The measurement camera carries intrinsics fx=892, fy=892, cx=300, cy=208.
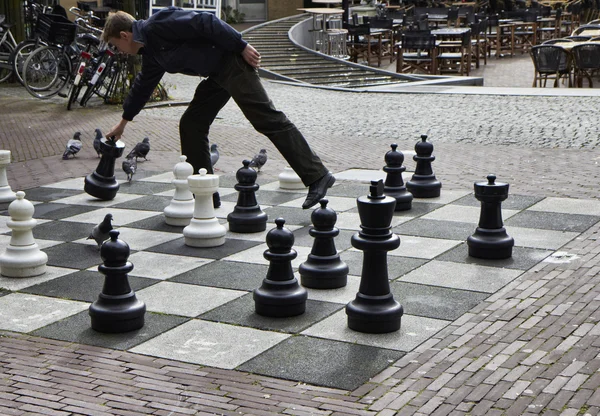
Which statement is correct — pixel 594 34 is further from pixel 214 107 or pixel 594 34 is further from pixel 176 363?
pixel 176 363

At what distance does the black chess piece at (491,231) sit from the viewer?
5.54 meters

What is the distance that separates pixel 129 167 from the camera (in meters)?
7.97

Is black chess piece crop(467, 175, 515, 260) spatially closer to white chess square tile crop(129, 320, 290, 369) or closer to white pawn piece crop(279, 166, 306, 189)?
white chess square tile crop(129, 320, 290, 369)

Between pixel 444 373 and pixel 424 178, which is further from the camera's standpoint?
pixel 424 178

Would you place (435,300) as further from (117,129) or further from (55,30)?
(55,30)

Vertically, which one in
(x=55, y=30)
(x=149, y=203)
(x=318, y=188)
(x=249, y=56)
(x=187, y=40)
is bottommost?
(x=149, y=203)

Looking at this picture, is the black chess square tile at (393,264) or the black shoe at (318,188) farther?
the black shoe at (318,188)

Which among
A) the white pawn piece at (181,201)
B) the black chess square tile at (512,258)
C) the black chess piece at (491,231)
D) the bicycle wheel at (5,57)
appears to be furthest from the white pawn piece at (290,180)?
the bicycle wheel at (5,57)

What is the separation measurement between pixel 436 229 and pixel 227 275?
1.77m

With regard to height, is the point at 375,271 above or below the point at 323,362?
above

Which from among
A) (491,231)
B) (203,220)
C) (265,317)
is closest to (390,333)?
(265,317)

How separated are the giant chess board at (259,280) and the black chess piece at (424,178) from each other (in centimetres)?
14

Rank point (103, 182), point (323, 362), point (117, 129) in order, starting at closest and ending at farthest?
point (323, 362) → point (117, 129) → point (103, 182)

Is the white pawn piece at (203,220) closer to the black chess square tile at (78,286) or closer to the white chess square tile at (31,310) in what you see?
the black chess square tile at (78,286)
